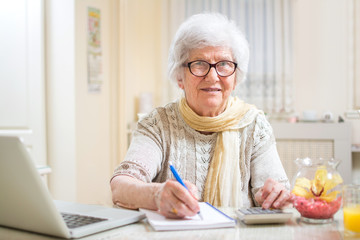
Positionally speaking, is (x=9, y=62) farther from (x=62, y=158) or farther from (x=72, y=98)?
(x=62, y=158)

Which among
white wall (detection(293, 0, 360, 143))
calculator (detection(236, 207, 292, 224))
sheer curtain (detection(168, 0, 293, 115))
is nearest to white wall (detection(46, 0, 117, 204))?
sheer curtain (detection(168, 0, 293, 115))

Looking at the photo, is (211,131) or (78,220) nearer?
(78,220)

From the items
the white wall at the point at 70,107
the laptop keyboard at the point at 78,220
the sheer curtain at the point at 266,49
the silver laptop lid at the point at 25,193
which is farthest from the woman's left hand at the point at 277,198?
the sheer curtain at the point at 266,49

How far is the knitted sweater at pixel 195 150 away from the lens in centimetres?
167

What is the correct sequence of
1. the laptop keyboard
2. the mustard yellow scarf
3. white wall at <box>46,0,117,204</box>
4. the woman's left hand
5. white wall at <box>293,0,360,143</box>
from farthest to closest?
1. white wall at <box>293,0,360,143</box>
2. white wall at <box>46,0,117,204</box>
3. the mustard yellow scarf
4. the woman's left hand
5. the laptop keyboard

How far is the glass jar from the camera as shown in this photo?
3.44ft

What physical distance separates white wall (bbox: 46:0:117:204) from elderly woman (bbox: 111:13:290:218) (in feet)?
4.88

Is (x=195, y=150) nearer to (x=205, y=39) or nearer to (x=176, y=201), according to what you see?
(x=205, y=39)

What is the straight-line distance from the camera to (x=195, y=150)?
67.6 inches

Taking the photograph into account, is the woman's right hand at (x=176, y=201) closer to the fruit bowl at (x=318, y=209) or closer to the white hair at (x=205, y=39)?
the fruit bowl at (x=318, y=209)

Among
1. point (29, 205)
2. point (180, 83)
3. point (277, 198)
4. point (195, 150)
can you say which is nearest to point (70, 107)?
point (180, 83)

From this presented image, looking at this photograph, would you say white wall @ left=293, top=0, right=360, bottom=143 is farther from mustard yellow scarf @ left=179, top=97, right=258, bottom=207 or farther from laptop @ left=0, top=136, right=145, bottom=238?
laptop @ left=0, top=136, right=145, bottom=238

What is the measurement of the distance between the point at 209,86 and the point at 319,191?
77 centimetres

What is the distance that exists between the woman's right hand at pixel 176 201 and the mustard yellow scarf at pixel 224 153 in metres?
0.50
